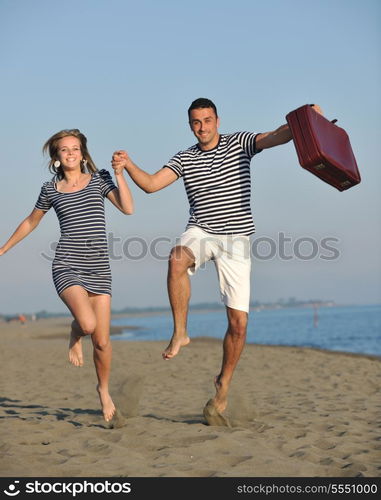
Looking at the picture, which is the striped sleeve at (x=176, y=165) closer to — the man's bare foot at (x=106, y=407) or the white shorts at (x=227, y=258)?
the white shorts at (x=227, y=258)

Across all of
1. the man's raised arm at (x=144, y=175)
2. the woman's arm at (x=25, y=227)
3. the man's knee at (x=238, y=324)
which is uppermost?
the man's raised arm at (x=144, y=175)

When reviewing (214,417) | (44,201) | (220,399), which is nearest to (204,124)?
(44,201)

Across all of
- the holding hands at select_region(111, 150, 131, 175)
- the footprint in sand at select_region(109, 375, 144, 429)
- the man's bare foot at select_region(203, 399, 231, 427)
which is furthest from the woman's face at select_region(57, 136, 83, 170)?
the man's bare foot at select_region(203, 399, 231, 427)

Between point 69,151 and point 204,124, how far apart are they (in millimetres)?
1227

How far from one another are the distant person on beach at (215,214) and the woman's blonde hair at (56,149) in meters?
0.58

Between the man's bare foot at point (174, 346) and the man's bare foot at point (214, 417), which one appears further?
the man's bare foot at point (214, 417)

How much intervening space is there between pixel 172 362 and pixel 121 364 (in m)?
1.07

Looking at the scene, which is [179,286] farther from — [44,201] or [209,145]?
[44,201]

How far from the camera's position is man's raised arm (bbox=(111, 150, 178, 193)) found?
5.41 meters

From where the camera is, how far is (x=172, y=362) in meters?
13.4

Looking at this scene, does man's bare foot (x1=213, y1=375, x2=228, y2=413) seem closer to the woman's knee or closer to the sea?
the woman's knee

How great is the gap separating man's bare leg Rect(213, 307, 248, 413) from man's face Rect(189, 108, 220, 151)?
5.03 feet

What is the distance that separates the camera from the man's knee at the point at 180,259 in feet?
18.2

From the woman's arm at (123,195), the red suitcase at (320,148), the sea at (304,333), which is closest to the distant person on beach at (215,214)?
the woman's arm at (123,195)
